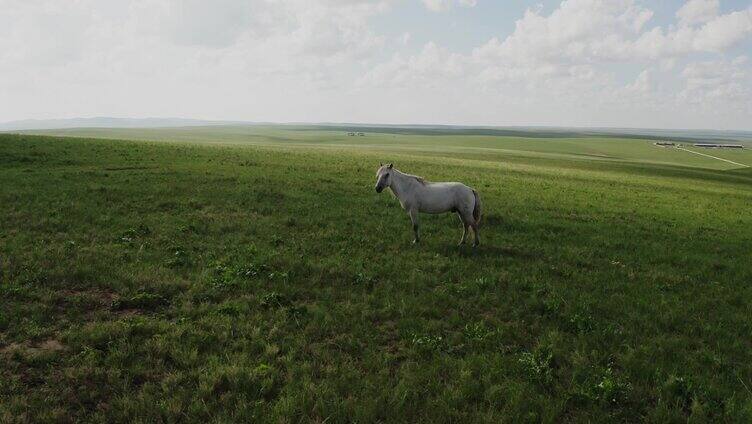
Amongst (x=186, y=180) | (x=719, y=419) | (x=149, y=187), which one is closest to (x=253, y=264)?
(x=719, y=419)

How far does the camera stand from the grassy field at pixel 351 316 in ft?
23.4

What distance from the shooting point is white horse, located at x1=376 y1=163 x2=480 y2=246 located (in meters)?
16.2

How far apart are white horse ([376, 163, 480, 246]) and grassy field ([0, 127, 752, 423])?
1218mm

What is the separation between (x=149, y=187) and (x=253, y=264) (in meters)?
14.1

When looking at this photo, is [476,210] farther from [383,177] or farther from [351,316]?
[351,316]

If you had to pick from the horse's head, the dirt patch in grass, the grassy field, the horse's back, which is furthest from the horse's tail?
the dirt patch in grass

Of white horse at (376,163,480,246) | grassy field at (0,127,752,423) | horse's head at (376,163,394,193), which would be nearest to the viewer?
grassy field at (0,127,752,423)

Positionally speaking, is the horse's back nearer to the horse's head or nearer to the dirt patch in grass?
the horse's head

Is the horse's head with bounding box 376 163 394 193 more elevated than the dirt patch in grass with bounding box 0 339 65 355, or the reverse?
the horse's head with bounding box 376 163 394 193

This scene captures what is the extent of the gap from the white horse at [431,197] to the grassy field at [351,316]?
1.22 m

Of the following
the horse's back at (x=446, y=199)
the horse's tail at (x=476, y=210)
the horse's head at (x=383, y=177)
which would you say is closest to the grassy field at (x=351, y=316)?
the horse's tail at (x=476, y=210)

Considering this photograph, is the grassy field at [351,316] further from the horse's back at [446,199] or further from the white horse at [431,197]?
the horse's back at [446,199]

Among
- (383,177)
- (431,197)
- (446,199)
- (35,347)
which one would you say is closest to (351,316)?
(35,347)

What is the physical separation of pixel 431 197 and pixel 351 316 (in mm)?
7365
